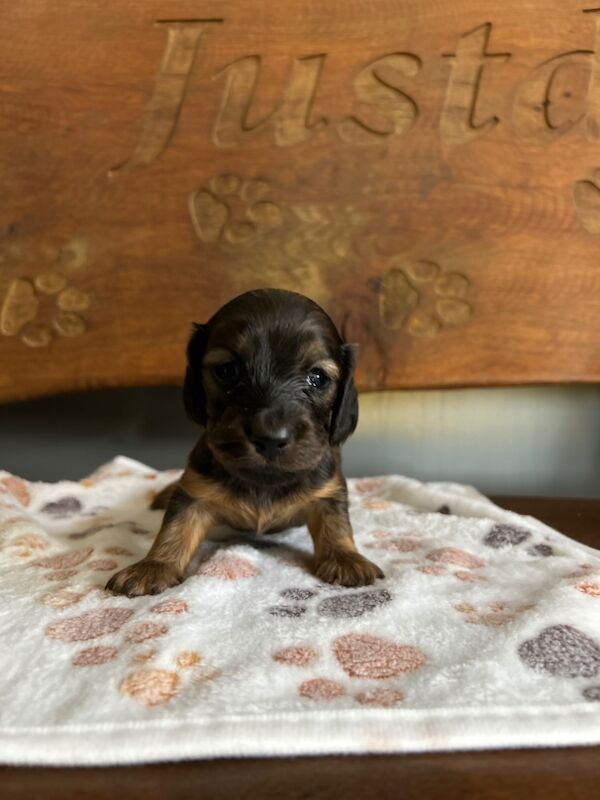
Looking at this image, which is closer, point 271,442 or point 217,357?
point 271,442

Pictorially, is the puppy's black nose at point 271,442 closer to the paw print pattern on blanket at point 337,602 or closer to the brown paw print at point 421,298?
the paw print pattern on blanket at point 337,602

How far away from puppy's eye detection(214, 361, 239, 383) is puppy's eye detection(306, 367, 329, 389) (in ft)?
0.55

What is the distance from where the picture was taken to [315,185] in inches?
96.4

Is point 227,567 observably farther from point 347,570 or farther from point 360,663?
point 360,663

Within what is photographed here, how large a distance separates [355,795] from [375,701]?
0.17 metres

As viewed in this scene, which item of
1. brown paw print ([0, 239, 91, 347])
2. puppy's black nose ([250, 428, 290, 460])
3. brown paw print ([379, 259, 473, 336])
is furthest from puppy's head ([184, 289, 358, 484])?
brown paw print ([0, 239, 91, 347])

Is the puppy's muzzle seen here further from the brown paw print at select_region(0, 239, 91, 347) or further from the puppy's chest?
the brown paw print at select_region(0, 239, 91, 347)

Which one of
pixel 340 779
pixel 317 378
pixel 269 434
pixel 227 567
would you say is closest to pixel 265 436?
pixel 269 434

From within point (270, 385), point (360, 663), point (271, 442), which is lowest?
point (360, 663)

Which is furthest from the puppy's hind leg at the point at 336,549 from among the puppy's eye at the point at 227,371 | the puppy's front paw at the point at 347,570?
the puppy's eye at the point at 227,371

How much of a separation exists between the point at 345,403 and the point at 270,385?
0.82 feet

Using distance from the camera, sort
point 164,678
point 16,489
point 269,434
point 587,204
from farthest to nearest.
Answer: point 587,204 < point 16,489 < point 269,434 < point 164,678

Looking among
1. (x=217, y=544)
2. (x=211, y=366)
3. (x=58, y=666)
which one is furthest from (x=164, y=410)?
(x=58, y=666)

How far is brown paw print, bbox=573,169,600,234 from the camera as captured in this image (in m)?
2.43
